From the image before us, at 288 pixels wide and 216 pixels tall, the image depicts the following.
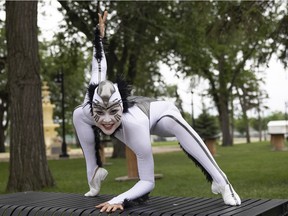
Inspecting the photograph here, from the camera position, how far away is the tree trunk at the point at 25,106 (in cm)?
1028

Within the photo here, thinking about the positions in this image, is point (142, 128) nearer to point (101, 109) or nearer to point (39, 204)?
point (101, 109)

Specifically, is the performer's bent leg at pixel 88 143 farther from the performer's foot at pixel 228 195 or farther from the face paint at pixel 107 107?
the performer's foot at pixel 228 195

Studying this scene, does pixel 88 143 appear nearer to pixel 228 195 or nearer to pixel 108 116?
pixel 108 116

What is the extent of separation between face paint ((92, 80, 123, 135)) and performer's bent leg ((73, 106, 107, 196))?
1.40ft

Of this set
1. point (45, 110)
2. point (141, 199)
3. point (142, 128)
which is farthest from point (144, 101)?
point (45, 110)

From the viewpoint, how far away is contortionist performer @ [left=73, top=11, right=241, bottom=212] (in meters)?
4.84

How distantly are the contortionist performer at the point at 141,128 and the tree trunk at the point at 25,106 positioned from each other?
17.6 feet

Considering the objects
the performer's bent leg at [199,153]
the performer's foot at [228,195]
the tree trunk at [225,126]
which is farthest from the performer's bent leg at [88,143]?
the tree trunk at [225,126]

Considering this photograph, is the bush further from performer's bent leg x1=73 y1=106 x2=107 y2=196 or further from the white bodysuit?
the white bodysuit

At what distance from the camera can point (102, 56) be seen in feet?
18.2

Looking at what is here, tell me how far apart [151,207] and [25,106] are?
20.1 ft

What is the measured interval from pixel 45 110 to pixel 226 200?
87.8 ft

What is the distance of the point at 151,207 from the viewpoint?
486 centimetres

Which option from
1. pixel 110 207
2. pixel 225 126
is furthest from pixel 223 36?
pixel 225 126
